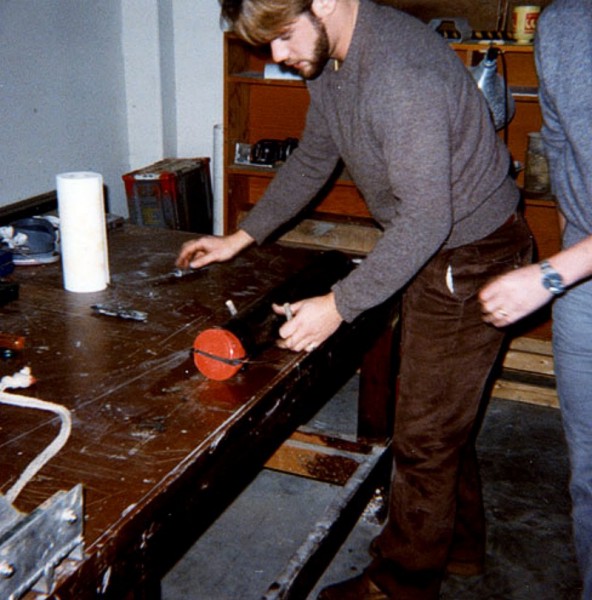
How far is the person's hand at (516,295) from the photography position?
119 cm

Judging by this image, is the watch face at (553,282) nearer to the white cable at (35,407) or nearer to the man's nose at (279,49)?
the man's nose at (279,49)

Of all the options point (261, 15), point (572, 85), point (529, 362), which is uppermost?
point (261, 15)

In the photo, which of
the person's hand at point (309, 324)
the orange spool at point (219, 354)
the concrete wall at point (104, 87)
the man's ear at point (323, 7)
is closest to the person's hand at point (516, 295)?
the person's hand at point (309, 324)

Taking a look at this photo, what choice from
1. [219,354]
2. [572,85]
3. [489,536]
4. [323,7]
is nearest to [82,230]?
[219,354]

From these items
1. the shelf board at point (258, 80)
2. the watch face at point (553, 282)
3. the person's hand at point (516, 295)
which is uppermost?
the shelf board at point (258, 80)

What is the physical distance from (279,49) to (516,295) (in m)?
0.63

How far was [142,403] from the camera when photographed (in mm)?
1009

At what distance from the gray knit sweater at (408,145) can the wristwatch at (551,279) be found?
18 cm

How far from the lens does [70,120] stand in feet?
10.2

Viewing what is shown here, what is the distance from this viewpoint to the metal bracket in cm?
61

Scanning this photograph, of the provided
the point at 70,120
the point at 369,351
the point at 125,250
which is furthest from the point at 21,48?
the point at 369,351

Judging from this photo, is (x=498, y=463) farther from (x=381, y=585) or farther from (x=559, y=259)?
(x=559, y=259)

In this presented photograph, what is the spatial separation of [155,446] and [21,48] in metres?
2.39

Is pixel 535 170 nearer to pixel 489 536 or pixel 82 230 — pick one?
pixel 489 536
